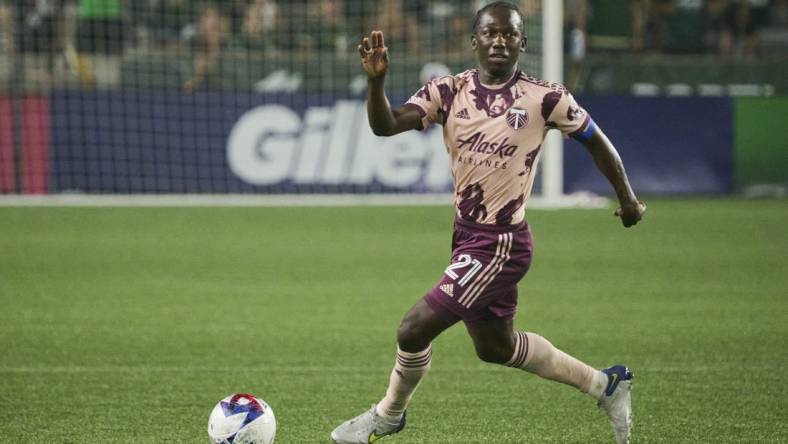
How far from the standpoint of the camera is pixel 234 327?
8.68 meters

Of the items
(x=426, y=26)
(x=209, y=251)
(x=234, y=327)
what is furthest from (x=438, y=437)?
(x=426, y=26)

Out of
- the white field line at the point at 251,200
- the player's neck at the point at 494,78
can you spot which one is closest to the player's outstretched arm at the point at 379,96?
the player's neck at the point at 494,78

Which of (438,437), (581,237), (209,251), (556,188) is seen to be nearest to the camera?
(438,437)

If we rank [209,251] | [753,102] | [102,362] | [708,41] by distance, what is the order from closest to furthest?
[102,362] → [209,251] → [753,102] → [708,41]

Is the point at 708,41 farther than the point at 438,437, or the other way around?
the point at 708,41

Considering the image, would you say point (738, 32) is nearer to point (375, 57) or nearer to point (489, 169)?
point (489, 169)

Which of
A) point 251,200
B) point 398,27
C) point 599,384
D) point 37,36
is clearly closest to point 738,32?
point 398,27

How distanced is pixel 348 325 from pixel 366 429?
3.30 meters

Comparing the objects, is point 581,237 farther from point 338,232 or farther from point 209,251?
point 209,251

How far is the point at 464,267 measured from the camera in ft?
16.9

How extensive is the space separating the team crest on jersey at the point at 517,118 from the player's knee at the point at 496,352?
913 mm

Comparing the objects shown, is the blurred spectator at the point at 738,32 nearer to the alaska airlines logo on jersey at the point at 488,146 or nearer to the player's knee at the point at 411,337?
the alaska airlines logo on jersey at the point at 488,146

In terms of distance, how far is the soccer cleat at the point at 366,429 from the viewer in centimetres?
544

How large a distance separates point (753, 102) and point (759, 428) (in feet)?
41.0
